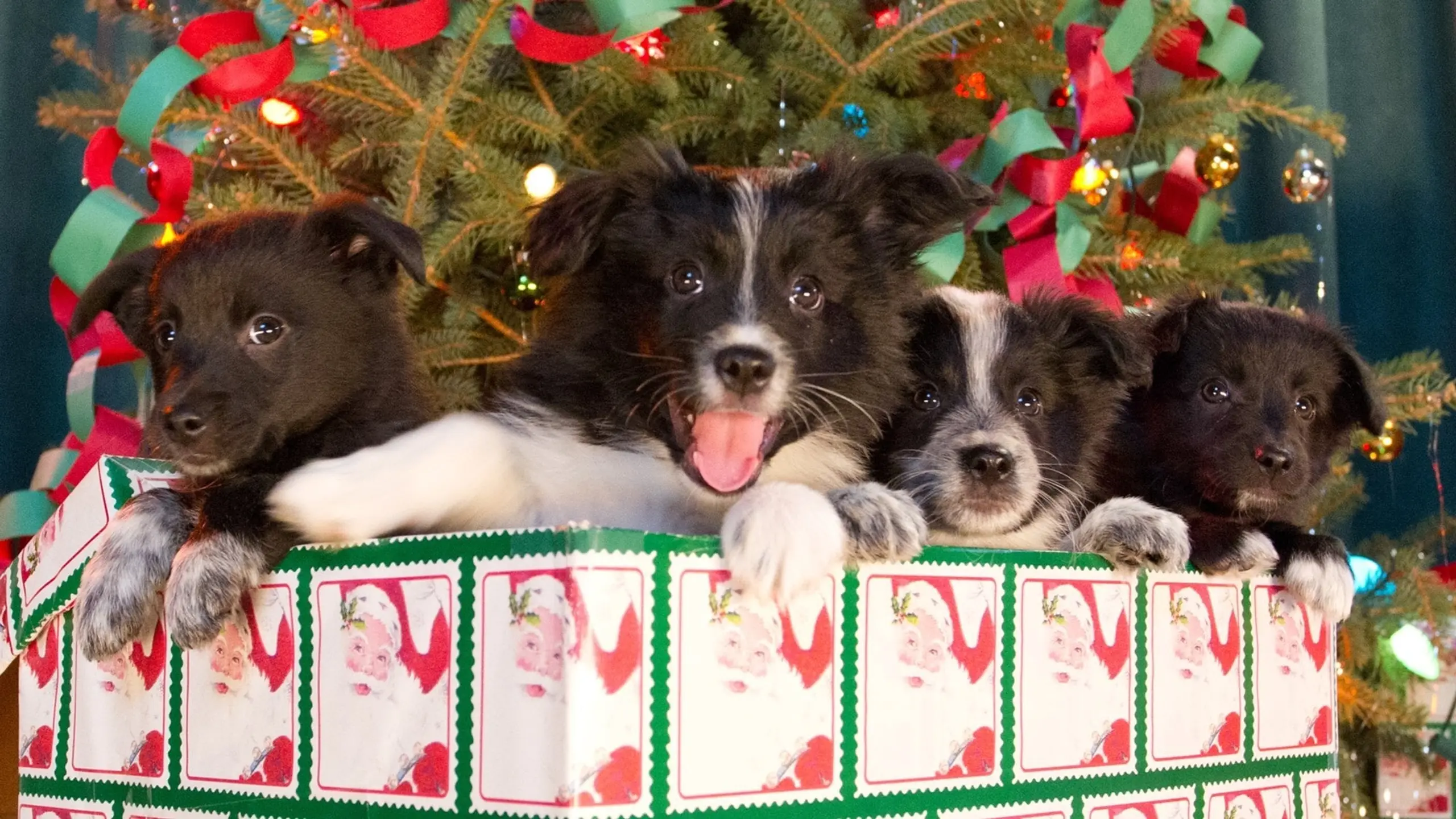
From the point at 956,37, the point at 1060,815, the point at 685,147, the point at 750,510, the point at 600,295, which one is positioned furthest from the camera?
the point at 685,147

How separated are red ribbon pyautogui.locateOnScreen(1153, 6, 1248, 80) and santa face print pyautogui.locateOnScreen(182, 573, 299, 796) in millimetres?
2494

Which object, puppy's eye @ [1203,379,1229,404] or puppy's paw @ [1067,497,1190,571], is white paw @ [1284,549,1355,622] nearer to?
puppy's paw @ [1067,497,1190,571]

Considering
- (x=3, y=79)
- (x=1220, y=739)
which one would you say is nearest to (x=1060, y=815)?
(x=1220, y=739)

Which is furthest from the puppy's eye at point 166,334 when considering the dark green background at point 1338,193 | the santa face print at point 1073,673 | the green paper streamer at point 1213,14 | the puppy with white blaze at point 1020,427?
the dark green background at point 1338,193

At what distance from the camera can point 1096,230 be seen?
11.0ft

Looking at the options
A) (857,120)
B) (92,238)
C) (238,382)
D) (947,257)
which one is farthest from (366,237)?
(857,120)

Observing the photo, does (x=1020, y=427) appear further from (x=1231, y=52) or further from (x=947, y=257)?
(x=1231, y=52)

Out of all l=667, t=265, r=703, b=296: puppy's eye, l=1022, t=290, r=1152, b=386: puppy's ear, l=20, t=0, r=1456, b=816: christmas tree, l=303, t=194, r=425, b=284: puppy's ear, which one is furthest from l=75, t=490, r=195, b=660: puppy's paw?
l=1022, t=290, r=1152, b=386: puppy's ear

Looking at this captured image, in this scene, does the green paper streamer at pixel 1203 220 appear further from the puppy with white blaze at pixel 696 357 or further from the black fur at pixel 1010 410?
the puppy with white blaze at pixel 696 357

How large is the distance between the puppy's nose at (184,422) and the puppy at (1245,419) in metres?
1.50

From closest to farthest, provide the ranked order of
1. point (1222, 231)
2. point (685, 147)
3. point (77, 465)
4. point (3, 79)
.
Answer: point (77, 465) → point (685, 147) → point (3, 79) → point (1222, 231)

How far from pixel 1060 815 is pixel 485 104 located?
2.03 m

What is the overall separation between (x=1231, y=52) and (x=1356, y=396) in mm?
1227

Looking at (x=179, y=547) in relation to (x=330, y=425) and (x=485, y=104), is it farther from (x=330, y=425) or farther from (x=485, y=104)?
(x=485, y=104)
